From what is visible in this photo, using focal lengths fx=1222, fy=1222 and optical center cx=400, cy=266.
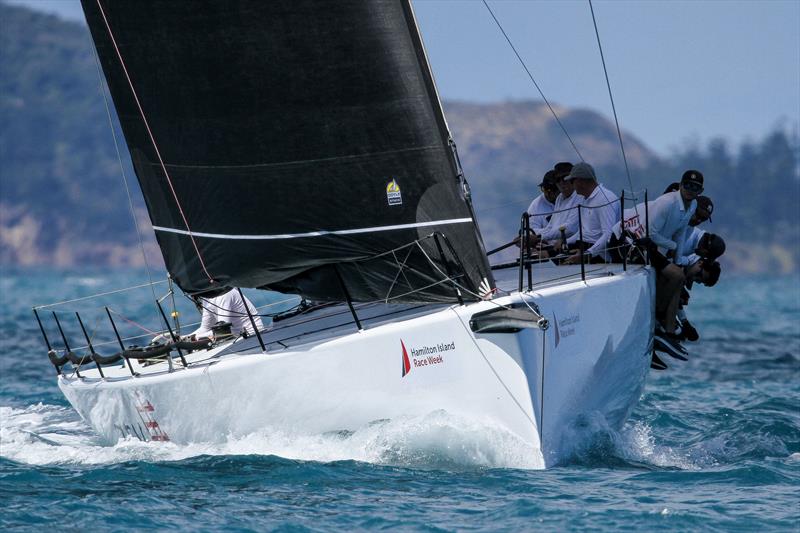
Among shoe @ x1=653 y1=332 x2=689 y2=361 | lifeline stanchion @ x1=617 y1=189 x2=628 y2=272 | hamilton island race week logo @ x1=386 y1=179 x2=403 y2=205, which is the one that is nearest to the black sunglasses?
lifeline stanchion @ x1=617 y1=189 x2=628 y2=272

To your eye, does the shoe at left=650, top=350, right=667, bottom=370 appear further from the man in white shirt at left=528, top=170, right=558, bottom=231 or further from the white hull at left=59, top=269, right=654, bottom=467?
the man in white shirt at left=528, top=170, right=558, bottom=231

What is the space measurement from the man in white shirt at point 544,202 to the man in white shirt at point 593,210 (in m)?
0.45

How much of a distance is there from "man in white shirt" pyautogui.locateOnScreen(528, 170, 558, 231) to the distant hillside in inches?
4364

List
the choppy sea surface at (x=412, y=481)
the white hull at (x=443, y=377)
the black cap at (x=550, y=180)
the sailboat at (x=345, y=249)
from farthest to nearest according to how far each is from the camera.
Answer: the black cap at (x=550, y=180) < the sailboat at (x=345, y=249) < the white hull at (x=443, y=377) < the choppy sea surface at (x=412, y=481)

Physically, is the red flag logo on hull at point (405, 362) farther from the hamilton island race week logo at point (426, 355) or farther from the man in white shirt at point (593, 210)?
the man in white shirt at point (593, 210)

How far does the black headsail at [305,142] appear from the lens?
23.2 feet

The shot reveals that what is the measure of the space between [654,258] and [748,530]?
2842mm

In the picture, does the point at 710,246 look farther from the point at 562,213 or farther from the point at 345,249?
the point at 345,249

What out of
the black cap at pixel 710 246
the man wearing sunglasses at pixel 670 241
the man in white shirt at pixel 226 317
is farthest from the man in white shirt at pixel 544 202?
the man in white shirt at pixel 226 317

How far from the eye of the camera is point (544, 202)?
941cm

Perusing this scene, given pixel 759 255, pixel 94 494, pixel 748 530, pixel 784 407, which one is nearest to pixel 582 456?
pixel 748 530

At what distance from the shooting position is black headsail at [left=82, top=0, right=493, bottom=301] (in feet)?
23.2

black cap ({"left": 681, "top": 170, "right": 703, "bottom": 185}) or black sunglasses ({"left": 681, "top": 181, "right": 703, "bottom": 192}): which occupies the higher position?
black cap ({"left": 681, "top": 170, "right": 703, "bottom": 185})

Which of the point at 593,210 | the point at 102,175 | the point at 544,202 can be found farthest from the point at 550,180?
the point at 102,175
